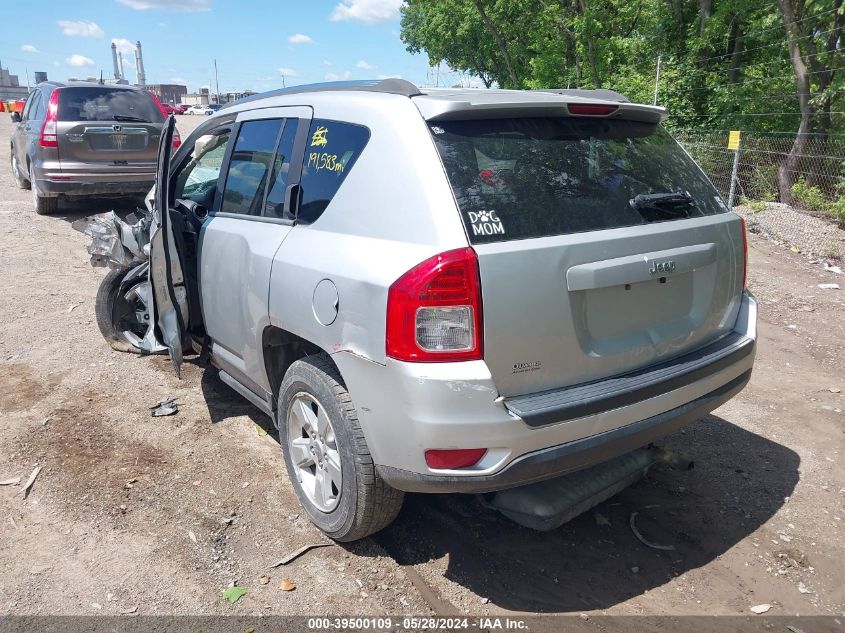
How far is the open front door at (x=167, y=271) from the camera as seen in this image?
3.88m

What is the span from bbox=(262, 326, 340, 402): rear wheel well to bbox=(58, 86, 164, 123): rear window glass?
7.75 metres

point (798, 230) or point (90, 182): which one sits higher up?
point (90, 182)

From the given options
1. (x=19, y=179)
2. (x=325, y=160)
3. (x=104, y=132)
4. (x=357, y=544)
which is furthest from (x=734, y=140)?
(x=19, y=179)

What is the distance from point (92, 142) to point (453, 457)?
898cm

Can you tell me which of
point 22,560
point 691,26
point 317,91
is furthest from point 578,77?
point 22,560

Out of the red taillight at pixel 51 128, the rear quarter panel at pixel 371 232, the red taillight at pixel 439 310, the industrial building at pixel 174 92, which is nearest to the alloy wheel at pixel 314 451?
the rear quarter panel at pixel 371 232

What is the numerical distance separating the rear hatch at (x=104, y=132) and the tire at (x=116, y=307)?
4.97m

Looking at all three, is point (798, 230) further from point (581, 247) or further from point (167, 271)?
point (167, 271)

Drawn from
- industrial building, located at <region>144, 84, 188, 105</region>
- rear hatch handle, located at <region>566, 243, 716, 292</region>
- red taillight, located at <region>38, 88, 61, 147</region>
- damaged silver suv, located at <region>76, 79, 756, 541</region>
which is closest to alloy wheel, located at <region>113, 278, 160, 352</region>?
damaged silver suv, located at <region>76, 79, 756, 541</region>

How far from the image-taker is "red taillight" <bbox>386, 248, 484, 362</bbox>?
92.8 inches

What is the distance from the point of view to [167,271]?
13.0 feet

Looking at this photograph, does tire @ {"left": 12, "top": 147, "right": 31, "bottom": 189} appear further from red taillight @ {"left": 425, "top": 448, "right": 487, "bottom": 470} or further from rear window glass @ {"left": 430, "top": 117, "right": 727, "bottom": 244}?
red taillight @ {"left": 425, "top": 448, "right": 487, "bottom": 470}

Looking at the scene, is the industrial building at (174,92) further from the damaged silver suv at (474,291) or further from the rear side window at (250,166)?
the damaged silver suv at (474,291)

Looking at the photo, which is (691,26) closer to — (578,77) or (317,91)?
(578,77)
